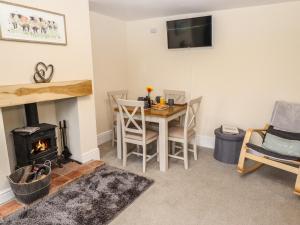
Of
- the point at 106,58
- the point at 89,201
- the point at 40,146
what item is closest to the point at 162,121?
the point at 89,201

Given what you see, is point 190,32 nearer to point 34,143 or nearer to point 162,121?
point 162,121

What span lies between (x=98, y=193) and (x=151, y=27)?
9.80 feet

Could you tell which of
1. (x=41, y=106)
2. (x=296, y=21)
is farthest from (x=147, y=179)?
(x=296, y=21)

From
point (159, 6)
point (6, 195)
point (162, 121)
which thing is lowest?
point (6, 195)

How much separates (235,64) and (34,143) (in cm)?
297

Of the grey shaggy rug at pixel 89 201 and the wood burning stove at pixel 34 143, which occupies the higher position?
the wood burning stove at pixel 34 143

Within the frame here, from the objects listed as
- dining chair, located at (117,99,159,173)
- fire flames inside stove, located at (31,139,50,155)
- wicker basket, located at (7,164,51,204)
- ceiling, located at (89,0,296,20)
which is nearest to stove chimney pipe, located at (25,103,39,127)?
fire flames inside stove, located at (31,139,50,155)

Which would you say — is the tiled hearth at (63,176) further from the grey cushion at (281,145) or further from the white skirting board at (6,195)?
the grey cushion at (281,145)

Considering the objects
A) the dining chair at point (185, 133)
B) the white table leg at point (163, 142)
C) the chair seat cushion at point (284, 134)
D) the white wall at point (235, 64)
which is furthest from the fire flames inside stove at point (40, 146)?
the chair seat cushion at point (284, 134)

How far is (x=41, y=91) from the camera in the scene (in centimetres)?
222

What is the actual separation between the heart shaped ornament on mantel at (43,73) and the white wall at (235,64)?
6.78 feet

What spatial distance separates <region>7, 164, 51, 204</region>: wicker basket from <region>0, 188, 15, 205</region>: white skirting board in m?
0.11

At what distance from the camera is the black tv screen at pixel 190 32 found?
328 cm

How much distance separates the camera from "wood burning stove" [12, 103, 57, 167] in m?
2.30
